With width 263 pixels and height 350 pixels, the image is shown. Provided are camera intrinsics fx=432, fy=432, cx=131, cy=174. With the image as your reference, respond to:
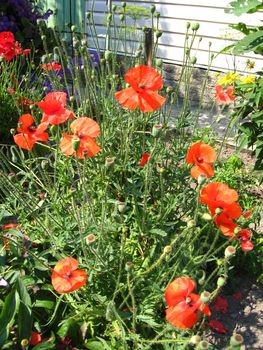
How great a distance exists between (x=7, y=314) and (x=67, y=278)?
1.08 feet

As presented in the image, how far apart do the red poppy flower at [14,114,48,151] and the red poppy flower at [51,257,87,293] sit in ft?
1.83

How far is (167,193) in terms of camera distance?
2.24 meters

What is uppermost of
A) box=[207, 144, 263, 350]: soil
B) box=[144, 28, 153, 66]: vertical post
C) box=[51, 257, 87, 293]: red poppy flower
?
box=[144, 28, 153, 66]: vertical post

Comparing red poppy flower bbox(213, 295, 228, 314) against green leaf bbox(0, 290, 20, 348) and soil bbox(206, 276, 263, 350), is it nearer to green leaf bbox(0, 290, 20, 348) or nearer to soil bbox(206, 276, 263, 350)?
soil bbox(206, 276, 263, 350)

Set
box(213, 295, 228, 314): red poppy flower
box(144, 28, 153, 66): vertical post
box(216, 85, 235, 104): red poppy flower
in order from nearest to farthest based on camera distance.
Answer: box(213, 295, 228, 314): red poppy flower, box(216, 85, 235, 104): red poppy flower, box(144, 28, 153, 66): vertical post

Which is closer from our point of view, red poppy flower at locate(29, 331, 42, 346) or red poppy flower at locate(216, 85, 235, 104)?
red poppy flower at locate(29, 331, 42, 346)

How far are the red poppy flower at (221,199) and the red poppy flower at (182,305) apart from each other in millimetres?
342

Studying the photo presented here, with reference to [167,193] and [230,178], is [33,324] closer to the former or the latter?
[167,193]

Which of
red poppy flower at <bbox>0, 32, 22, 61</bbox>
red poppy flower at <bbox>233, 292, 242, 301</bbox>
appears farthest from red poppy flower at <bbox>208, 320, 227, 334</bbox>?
red poppy flower at <bbox>0, 32, 22, 61</bbox>

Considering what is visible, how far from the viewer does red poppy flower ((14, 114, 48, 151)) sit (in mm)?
1809

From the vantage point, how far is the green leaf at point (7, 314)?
1.58 metres

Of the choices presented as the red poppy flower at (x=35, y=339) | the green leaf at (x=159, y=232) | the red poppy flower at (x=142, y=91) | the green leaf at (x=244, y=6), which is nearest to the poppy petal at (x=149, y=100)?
the red poppy flower at (x=142, y=91)

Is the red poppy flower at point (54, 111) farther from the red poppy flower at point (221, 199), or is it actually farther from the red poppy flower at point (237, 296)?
the red poppy flower at point (237, 296)

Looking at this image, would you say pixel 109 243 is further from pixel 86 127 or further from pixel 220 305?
pixel 220 305
